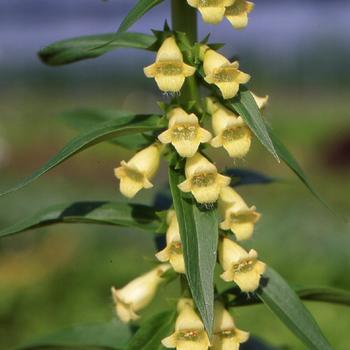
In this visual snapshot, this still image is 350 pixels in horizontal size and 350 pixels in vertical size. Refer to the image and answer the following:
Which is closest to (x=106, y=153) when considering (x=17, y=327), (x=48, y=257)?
(x=48, y=257)

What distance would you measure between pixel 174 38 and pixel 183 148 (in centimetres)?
23

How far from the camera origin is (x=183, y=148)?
1.51 metres

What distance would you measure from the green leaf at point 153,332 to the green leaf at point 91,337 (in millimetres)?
239

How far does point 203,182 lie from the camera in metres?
1.53

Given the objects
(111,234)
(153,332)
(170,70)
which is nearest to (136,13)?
(170,70)

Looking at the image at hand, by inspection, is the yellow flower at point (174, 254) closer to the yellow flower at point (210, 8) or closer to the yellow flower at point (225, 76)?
the yellow flower at point (225, 76)

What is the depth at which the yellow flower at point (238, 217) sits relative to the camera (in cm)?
163

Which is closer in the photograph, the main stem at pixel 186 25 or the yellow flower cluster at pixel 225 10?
the yellow flower cluster at pixel 225 10

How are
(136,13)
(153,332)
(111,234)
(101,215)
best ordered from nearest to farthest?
(136,13) < (153,332) < (101,215) < (111,234)

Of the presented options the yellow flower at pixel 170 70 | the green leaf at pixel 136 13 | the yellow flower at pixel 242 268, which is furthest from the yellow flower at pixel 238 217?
the green leaf at pixel 136 13

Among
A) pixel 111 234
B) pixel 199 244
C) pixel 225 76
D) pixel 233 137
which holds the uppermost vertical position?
pixel 225 76

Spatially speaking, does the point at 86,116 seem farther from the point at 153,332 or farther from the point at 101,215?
the point at 153,332

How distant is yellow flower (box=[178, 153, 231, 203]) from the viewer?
4.99 feet

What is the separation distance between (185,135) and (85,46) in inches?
16.0
